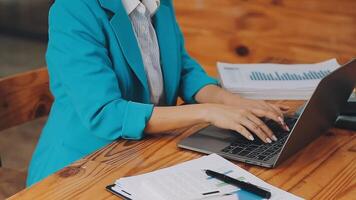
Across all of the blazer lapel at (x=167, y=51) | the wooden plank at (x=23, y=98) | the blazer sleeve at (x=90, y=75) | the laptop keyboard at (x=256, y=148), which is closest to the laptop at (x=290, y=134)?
the laptop keyboard at (x=256, y=148)

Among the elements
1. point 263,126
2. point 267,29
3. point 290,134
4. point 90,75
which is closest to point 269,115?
point 263,126

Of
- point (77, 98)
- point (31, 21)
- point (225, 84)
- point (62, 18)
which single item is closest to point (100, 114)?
point (77, 98)

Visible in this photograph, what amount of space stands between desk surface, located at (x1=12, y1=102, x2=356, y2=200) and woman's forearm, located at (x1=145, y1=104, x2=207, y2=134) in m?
0.03

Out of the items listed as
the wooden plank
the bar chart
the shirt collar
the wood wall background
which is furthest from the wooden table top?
the wooden plank

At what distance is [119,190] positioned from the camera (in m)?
0.97

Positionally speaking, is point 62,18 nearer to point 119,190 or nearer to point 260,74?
point 119,190

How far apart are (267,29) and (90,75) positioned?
170 centimetres

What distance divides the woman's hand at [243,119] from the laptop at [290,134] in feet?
0.07

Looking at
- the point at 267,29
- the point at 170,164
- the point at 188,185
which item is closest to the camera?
the point at 188,185

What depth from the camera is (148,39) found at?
1.40 metres

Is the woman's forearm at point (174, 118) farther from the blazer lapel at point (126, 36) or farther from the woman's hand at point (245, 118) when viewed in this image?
the blazer lapel at point (126, 36)

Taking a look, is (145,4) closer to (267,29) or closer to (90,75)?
(90,75)

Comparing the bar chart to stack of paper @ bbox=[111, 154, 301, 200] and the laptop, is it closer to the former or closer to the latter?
the laptop

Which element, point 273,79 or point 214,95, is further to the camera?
point 273,79
